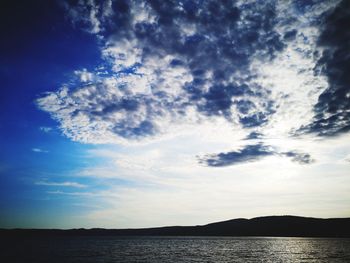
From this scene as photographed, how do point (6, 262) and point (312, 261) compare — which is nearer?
point (6, 262)

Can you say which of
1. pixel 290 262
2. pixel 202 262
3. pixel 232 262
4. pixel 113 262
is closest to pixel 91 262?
pixel 113 262

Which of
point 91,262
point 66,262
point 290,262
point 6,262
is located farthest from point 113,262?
point 290,262

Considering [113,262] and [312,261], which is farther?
[312,261]

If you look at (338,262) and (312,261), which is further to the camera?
(312,261)

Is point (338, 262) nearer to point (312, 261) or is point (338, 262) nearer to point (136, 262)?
point (312, 261)

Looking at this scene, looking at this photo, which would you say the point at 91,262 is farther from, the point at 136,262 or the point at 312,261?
the point at 312,261

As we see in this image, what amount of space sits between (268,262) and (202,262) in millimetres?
15952

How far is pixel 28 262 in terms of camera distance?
63625 mm

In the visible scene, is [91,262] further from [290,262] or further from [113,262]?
[290,262]

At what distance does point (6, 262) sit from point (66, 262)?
14.4 metres

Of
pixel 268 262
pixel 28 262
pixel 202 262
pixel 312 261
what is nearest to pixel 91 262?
pixel 28 262

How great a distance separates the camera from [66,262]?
209 ft

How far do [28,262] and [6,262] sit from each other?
548 centimetres

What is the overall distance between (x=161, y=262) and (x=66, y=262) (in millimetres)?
22390
